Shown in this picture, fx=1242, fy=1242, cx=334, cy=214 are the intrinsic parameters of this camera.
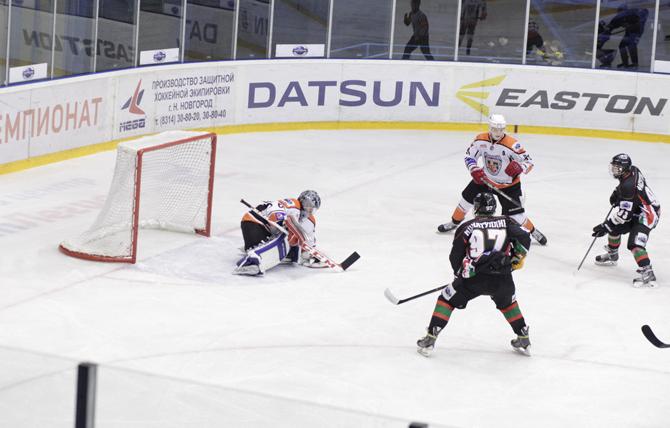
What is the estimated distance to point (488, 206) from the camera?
25.7 feet

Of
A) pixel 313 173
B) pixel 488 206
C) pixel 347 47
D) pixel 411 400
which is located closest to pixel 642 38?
pixel 347 47

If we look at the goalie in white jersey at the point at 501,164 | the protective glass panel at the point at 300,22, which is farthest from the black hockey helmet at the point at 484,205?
the protective glass panel at the point at 300,22

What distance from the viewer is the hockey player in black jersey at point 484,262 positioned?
7680 millimetres

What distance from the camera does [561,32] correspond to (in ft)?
58.2

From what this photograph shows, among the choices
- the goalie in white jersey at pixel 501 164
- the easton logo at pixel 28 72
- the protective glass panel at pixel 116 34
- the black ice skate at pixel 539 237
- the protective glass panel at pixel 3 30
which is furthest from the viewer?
the protective glass panel at pixel 116 34

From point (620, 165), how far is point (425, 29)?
8.07 meters

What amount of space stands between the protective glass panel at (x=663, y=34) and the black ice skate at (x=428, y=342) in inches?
421

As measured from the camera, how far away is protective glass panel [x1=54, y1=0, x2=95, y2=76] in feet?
44.1

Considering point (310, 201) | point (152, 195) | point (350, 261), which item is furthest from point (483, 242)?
point (152, 195)

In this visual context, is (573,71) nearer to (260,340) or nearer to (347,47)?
(347,47)

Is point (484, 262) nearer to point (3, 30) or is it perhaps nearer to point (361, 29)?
point (3, 30)

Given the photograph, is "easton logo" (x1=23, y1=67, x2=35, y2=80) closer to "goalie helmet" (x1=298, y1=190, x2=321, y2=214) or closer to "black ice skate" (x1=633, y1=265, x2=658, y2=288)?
"goalie helmet" (x1=298, y1=190, x2=321, y2=214)

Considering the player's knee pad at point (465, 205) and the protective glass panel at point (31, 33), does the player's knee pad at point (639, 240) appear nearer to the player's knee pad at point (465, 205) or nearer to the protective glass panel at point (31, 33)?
the player's knee pad at point (465, 205)

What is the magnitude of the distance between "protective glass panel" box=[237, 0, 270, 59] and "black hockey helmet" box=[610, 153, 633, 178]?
7.23 m
